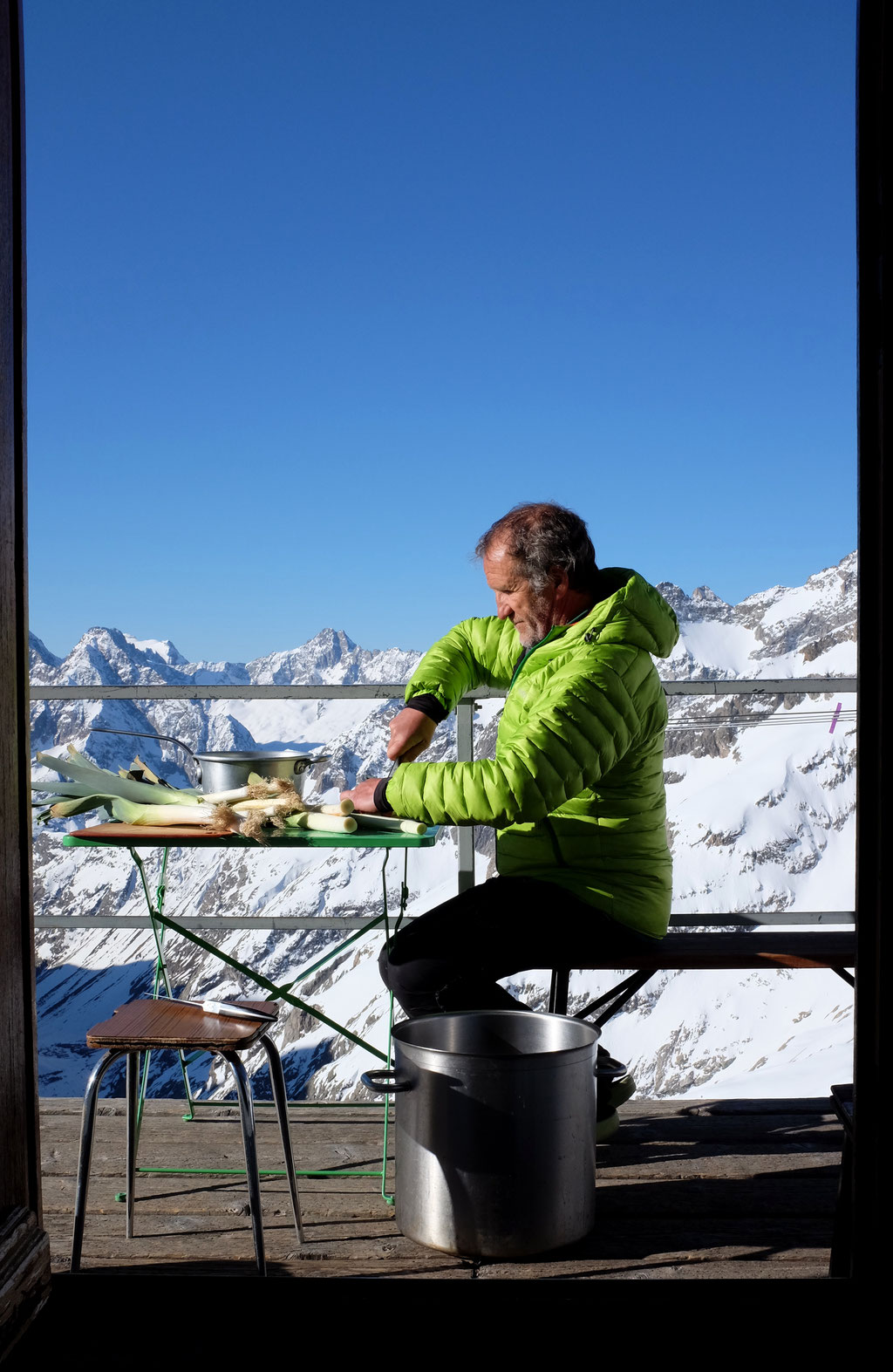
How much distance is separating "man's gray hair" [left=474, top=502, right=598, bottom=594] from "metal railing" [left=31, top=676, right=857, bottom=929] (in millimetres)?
470

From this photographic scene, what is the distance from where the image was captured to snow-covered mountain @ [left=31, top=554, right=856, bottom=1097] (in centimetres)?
7050

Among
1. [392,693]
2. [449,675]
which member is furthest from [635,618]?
[392,693]

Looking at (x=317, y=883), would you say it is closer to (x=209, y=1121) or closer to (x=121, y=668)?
(x=121, y=668)

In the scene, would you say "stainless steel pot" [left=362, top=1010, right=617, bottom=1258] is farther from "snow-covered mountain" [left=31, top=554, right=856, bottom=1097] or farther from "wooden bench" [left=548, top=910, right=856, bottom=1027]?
"snow-covered mountain" [left=31, top=554, right=856, bottom=1097]

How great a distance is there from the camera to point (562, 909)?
7.91 ft

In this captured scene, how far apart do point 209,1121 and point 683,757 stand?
111 m

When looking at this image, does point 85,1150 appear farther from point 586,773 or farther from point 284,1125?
point 586,773

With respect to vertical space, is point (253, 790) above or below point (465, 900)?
above

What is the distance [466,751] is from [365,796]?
77 cm

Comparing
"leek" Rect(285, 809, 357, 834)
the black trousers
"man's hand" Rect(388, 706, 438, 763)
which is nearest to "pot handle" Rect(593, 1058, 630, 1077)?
the black trousers

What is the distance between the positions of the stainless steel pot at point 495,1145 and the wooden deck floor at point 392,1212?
0.07 m

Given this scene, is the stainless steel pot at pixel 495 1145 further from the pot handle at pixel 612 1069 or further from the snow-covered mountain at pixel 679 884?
the snow-covered mountain at pixel 679 884

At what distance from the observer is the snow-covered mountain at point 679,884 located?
70500 mm

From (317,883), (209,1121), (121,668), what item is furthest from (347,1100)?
(121,668)
